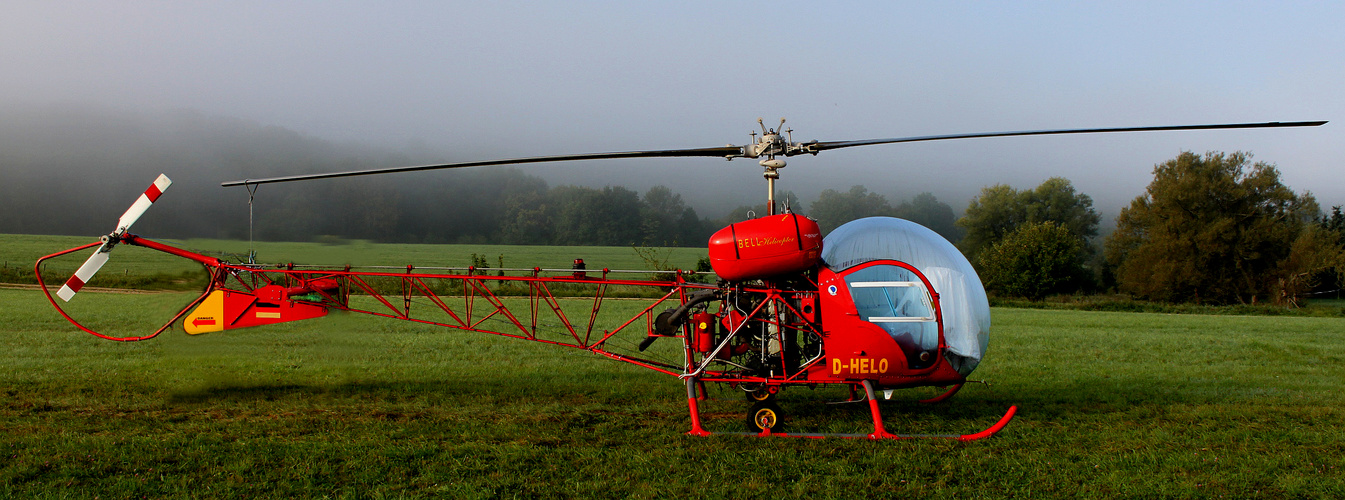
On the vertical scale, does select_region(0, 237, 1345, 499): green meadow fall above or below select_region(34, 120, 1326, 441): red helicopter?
below

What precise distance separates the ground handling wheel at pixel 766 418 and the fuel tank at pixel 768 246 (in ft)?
4.46

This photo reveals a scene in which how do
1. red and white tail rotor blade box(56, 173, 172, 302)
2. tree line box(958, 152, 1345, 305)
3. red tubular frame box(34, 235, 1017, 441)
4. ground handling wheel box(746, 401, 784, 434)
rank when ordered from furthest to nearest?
tree line box(958, 152, 1345, 305)
red and white tail rotor blade box(56, 173, 172, 302)
red tubular frame box(34, 235, 1017, 441)
ground handling wheel box(746, 401, 784, 434)

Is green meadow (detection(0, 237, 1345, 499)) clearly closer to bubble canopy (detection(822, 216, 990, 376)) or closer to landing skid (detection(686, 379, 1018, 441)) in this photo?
landing skid (detection(686, 379, 1018, 441))

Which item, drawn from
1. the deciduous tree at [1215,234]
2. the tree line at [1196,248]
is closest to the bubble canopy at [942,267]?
the tree line at [1196,248]

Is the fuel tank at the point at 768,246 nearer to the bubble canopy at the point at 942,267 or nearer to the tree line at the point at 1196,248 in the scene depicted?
the bubble canopy at the point at 942,267

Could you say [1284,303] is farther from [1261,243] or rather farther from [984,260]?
[984,260]

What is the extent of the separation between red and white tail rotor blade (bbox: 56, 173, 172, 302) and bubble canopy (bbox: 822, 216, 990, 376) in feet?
24.5

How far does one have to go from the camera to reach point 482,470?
613cm

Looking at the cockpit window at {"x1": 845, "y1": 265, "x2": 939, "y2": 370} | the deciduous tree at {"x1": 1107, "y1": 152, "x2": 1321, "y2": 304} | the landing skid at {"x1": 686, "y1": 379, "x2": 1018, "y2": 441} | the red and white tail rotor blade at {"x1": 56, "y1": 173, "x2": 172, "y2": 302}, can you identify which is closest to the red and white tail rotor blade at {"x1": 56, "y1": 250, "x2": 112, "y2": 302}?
the red and white tail rotor blade at {"x1": 56, "y1": 173, "x2": 172, "y2": 302}

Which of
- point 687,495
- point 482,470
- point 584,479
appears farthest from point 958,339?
point 482,470

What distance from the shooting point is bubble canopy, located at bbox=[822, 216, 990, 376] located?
7.62 meters

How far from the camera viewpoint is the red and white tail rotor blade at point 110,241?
8000 millimetres

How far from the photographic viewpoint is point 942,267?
25.2 feet

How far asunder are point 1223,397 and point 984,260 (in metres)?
30.2
